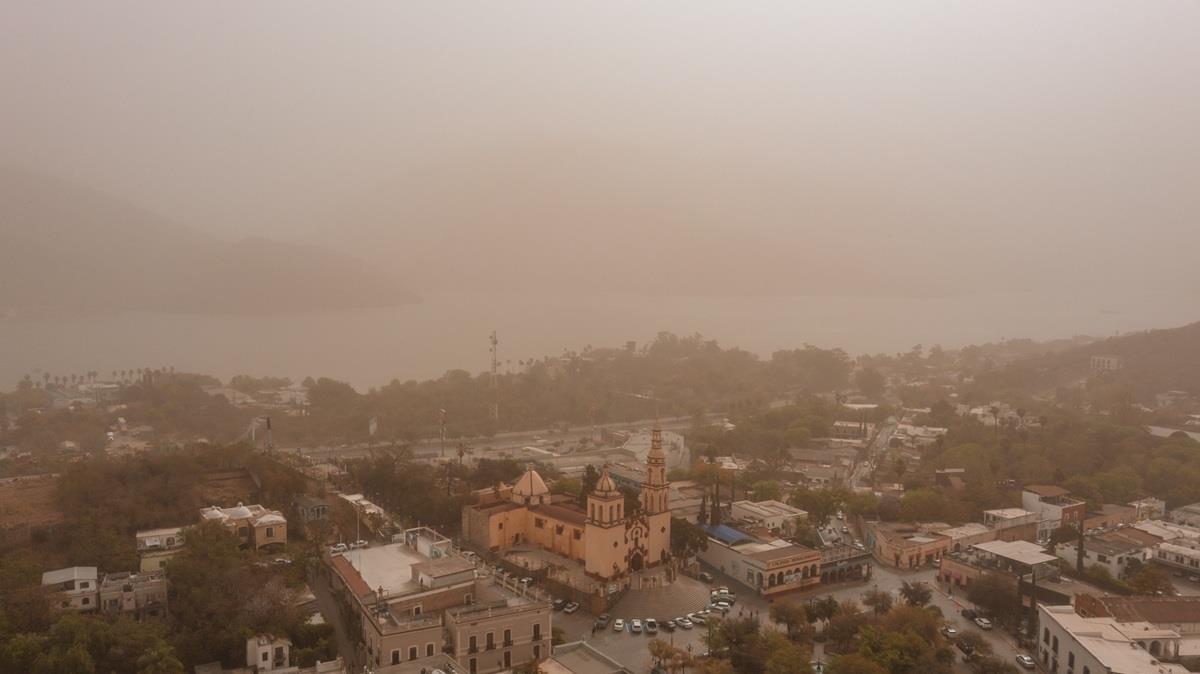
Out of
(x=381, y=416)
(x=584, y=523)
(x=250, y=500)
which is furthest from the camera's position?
(x=381, y=416)

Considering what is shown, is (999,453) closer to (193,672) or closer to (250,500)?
(250,500)

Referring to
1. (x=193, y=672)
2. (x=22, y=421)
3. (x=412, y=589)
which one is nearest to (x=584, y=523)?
(x=412, y=589)

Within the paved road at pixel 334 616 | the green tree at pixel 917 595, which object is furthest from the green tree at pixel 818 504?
the paved road at pixel 334 616

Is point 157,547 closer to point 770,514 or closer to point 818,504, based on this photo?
point 770,514

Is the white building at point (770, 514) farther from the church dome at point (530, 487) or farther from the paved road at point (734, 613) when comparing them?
the church dome at point (530, 487)

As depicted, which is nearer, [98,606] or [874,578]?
[98,606]
